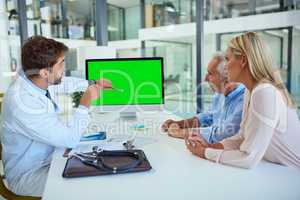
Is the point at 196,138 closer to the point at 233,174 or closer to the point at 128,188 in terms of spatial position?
the point at 233,174

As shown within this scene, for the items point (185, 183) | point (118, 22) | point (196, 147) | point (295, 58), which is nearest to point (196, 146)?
point (196, 147)

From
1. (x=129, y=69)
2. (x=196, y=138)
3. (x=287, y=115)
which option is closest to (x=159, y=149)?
(x=196, y=138)

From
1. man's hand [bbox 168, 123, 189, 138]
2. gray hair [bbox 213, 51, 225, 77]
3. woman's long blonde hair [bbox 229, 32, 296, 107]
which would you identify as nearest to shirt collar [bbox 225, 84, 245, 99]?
gray hair [bbox 213, 51, 225, 77]

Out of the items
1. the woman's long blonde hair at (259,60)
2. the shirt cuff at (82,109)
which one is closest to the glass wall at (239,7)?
the woman's long blonde hair at (259,60)

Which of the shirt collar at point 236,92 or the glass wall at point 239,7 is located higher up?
the glass wall at point 239,7

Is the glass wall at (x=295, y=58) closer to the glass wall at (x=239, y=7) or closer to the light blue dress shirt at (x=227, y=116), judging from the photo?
the glass wall at (x=239, y=7)

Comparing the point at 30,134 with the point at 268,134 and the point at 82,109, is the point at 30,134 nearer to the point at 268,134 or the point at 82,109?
the point at 82,109

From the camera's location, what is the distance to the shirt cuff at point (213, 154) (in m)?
1.19

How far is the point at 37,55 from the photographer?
53.0 inches

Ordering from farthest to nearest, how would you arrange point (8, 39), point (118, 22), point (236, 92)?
point (118, 22) → point (8, 39) → point (236, 92)

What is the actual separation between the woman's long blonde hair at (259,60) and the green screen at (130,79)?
845mm

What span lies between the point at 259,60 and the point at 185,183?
2.07 feet

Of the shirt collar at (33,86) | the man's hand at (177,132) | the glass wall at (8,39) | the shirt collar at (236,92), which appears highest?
the glass wall at (8,39)

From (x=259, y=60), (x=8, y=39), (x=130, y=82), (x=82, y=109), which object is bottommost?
(x=82, y=109)
